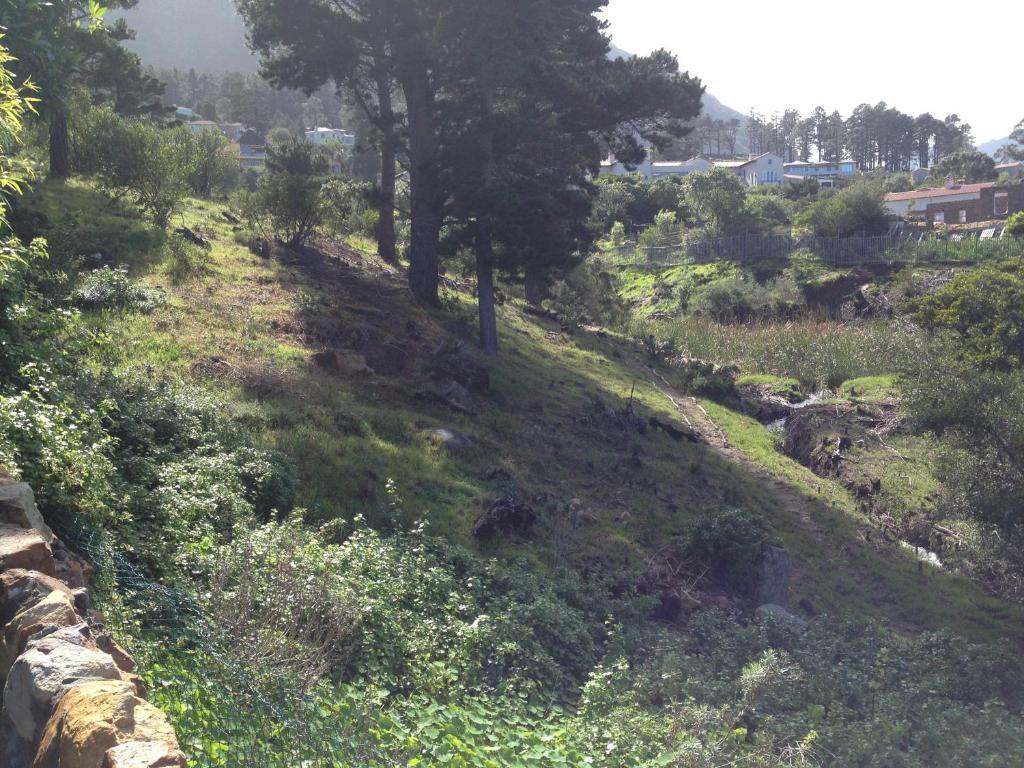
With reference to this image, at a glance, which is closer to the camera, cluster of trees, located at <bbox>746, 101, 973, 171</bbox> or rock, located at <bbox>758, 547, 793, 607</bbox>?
rock, located at <bbox>758, 547, 793, 607</bbox>

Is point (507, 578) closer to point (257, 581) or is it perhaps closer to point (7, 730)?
point (257, 581)

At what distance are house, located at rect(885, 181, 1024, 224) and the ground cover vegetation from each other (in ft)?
126

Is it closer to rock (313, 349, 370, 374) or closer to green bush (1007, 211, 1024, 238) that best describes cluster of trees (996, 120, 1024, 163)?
green bush (1007, 211, 1024, 238)

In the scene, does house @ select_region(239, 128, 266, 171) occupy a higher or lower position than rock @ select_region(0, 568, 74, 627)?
higher

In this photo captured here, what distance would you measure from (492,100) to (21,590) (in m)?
16.4

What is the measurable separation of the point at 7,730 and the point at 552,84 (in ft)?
54.1

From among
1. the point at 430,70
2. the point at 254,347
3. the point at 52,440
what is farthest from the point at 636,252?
the point at 52,440

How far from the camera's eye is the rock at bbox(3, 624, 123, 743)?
11.5ft

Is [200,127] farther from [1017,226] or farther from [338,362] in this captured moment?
[1017,226]

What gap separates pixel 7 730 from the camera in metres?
3.79

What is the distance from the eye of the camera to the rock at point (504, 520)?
10.8 meters

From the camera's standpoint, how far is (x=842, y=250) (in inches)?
1799

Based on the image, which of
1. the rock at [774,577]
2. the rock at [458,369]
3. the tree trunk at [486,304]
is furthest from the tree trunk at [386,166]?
the rock at [774,577]

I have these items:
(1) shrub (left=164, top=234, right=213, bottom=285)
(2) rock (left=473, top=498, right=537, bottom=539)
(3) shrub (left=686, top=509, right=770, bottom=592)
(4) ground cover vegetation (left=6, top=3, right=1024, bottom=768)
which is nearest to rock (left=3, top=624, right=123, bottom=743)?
(4) ground cover vegetation (left=6, top=3, right=1024, bottom=768)
